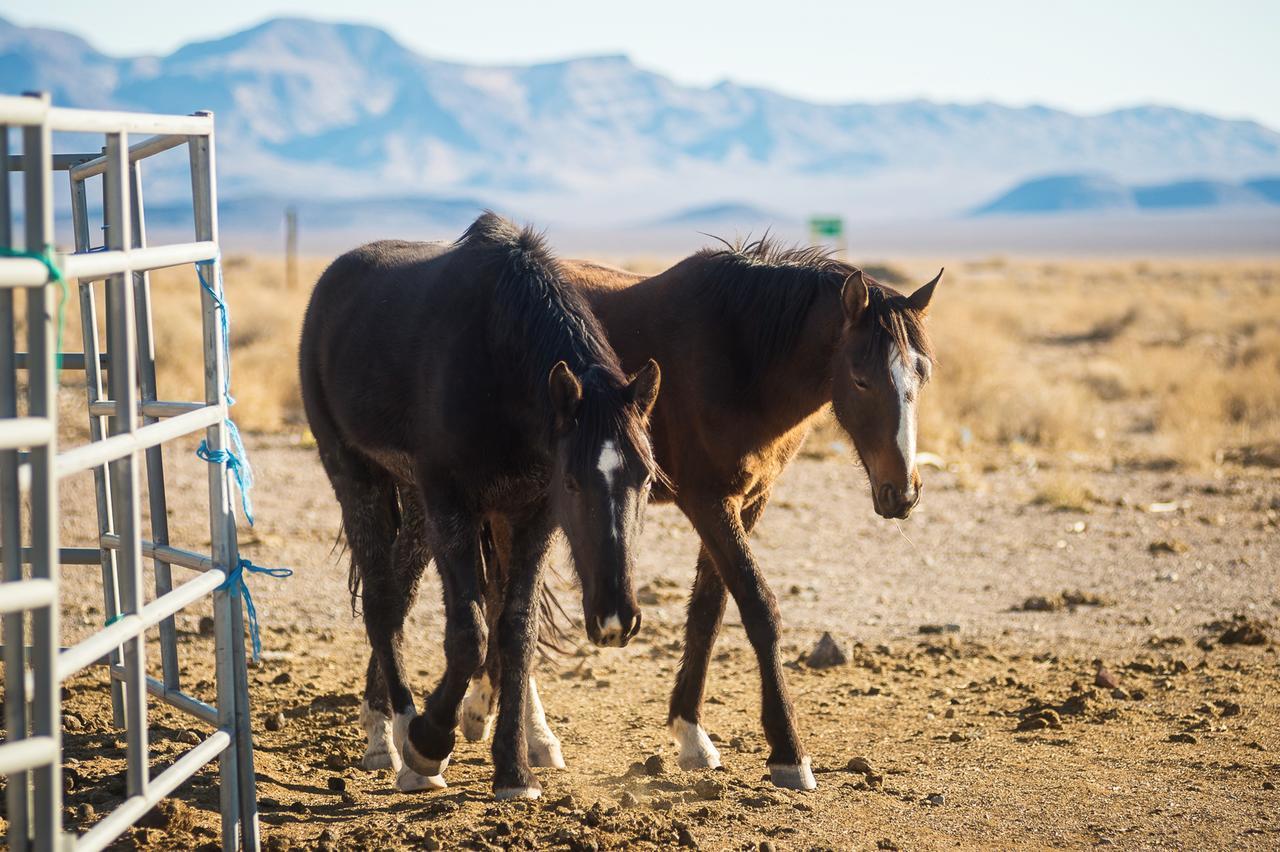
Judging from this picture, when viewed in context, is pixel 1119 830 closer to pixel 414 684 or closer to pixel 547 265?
pixel 547 265

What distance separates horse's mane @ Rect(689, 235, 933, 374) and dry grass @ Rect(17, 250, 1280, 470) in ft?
28.0

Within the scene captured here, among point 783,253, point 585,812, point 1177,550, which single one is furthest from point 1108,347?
point 585,812

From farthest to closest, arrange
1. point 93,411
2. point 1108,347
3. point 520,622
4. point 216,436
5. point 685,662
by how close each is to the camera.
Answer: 1. point 1108,347
2. point 685,662
3. point 520,622
4. point 93,411
5. point 216,436


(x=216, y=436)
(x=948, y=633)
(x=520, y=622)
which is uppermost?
(x=216, y=436)

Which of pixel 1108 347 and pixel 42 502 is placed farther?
pixel 1108 347

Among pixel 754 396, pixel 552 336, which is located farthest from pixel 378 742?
pixel 754 396

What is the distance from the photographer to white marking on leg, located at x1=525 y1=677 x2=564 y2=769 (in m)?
5.57

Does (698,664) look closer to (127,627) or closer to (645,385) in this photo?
(645,385)

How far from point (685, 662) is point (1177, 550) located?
5.86m

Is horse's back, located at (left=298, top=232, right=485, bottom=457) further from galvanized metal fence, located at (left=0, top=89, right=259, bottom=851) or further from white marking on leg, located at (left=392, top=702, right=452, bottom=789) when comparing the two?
white marking on leg, located at (left=392, top=702, right=452, bottom=789)

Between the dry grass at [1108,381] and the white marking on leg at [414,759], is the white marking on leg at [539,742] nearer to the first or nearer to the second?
the white marking on leg at [414,759]

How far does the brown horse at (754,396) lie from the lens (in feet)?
17.1

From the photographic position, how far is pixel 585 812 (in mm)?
4824

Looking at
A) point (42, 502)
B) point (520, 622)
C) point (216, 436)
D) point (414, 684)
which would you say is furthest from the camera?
point (414, 684)
